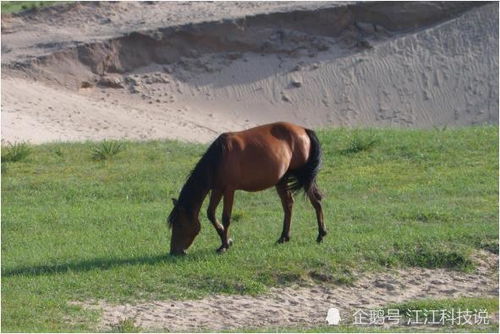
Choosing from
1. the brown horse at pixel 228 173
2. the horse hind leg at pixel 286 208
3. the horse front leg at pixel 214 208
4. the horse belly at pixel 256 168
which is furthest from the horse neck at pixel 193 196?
the horse hind leg at pixel 286 208

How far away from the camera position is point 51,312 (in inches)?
393

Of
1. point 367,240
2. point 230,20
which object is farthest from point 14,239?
point 230,20

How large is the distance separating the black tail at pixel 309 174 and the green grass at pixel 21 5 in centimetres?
2198

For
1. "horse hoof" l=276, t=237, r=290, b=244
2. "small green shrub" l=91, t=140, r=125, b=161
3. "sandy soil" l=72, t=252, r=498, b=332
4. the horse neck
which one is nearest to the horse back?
the horse neck

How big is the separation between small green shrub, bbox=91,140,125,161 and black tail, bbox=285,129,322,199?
7.85m

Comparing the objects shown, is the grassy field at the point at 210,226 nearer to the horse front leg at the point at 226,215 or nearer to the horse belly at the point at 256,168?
the horse front leg at the point at 226,215

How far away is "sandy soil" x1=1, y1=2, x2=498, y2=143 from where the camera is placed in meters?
29.3

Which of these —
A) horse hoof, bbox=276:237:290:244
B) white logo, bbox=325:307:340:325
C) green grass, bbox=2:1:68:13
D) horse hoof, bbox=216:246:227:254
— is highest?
green grass, bbox=2:1:68:13

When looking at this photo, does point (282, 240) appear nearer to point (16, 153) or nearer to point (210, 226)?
point (210, 226)

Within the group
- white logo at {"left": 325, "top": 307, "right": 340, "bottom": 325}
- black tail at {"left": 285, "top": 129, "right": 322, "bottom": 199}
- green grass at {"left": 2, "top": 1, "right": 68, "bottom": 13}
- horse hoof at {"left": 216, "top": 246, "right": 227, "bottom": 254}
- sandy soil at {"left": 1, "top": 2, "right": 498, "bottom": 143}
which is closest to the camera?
white logo at {"left": 325, "top": 307, "right": 340, "bottom": 325}

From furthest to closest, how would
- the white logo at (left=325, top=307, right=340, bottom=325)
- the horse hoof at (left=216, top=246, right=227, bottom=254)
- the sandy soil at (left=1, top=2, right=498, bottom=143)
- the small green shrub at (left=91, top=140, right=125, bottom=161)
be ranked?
the sandy soil at (left=1, top=2, right=498, bottom=143)
the small green shrub at (left=91, top=140, right=125, bottom=161)
the horse hoof at (left=216, top=246, right=227, bottom=254)
the white logo at (left=325, top=307, right=340, bottom=325)

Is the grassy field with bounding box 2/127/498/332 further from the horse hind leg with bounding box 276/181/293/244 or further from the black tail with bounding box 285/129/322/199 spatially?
the black tail with bounding box 285/129/322/199

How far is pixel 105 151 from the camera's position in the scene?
1991cm

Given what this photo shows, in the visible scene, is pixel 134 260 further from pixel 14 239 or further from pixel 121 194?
pixel 121 194
